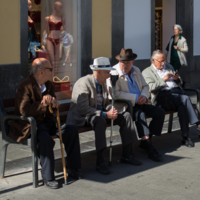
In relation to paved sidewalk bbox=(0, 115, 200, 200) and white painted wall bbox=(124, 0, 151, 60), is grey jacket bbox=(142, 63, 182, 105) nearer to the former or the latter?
paved sidewalk bbox=(0, 115, 200, 200)

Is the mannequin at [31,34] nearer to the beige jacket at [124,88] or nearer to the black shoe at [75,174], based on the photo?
the beige jacket at [124,88]

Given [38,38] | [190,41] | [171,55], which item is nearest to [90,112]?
[38,38]

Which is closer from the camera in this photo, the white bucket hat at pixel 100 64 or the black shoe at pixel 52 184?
the black shoe at pixel 52 184

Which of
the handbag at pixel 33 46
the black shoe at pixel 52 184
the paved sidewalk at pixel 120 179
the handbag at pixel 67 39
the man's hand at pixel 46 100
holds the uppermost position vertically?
the handbag at pixel 67 39

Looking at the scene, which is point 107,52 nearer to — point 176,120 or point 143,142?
point 176,120

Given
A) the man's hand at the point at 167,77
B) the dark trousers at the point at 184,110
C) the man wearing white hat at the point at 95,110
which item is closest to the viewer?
Answer: the man wearing white hat at the point at 95,110

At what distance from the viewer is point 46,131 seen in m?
4.67

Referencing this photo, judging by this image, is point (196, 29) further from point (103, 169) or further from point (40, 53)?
point (103, 169)

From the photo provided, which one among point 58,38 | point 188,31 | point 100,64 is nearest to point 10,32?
point 58,38

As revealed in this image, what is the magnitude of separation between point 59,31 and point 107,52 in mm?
1321

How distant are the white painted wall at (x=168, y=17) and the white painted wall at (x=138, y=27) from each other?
231cm

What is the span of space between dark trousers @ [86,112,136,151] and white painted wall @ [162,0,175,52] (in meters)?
8.54

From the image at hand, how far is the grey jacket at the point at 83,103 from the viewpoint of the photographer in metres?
5.16

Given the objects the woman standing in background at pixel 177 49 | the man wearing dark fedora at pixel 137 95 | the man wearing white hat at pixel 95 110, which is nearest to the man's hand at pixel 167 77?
the man wearing dark fedora at pixel 137 95
